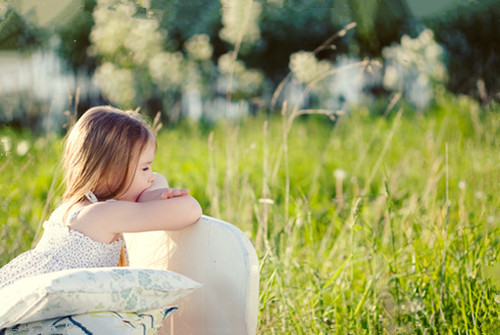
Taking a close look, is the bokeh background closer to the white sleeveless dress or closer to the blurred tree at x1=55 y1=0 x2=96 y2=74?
the blurred tree at x1=55 y1=0 x2=96 y2=74

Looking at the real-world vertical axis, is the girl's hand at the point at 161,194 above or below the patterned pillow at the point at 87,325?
above

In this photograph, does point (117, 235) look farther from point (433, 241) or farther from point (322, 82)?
point (322, 82)

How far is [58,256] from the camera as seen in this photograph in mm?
1239

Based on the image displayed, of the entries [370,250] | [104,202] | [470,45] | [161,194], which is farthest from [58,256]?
[470,45]

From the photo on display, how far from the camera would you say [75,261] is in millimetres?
1241

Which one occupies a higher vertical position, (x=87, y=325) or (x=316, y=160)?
(x=87, y=325)

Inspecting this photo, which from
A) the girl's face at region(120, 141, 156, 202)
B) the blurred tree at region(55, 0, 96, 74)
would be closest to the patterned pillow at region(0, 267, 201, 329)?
the girl's face at region(120, 141, 156, 202)

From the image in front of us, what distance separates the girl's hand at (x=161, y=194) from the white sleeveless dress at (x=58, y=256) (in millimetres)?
143

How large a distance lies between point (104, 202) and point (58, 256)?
16cm

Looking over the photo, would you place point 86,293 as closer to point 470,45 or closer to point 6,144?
point 6,144

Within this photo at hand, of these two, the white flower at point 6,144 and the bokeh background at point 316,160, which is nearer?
the bokeh background at point 316,160

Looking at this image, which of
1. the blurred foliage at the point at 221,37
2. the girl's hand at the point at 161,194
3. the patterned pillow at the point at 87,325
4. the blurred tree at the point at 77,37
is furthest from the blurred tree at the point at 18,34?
the patterned pillow at the point at 87,325

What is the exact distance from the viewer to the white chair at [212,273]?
1.15 metres

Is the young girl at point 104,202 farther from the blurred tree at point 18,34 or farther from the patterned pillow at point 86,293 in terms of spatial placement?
the blurred tree at point 18,34
